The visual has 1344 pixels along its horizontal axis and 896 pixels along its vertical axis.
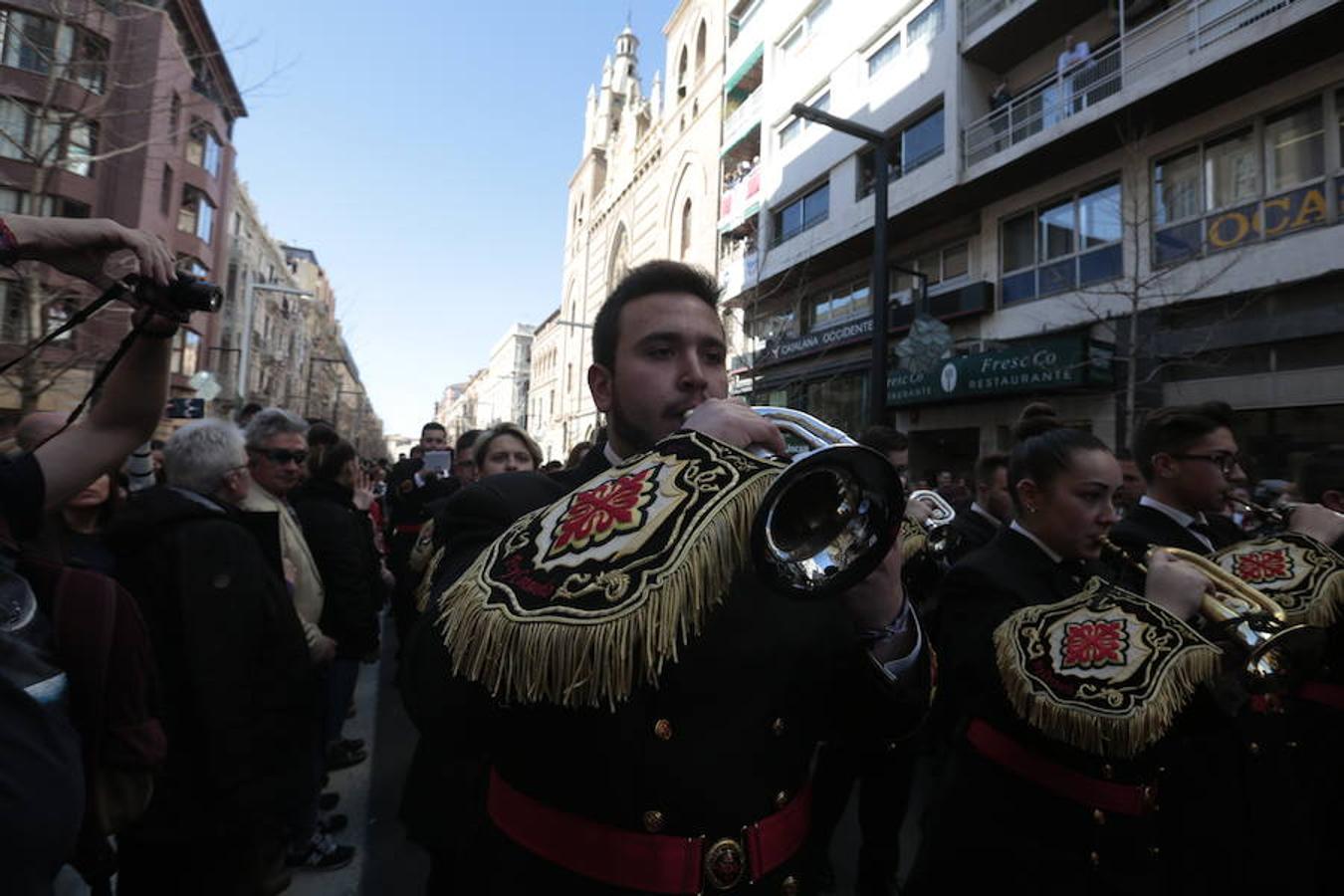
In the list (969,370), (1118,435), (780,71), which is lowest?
(1118,435)

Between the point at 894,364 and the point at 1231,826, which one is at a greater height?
the point at 894,364

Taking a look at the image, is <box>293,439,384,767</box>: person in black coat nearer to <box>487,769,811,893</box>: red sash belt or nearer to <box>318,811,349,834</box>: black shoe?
<box>318,811,349,834</box>: black shoe

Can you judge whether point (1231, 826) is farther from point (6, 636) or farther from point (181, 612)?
point (181, 612)

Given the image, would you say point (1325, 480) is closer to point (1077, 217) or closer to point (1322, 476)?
point (1322, 476)

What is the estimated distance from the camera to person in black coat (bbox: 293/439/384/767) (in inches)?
153

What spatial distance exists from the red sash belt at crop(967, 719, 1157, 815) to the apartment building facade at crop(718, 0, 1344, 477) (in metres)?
11.7

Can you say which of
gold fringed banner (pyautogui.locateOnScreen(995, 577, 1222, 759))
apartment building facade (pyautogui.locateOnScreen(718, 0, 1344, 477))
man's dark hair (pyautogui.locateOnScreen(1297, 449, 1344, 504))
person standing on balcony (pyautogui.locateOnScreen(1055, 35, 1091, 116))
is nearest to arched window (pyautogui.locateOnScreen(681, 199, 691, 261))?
apartment building facade (pyautogui.locateOnScreen(718, 0, 1344, 477))

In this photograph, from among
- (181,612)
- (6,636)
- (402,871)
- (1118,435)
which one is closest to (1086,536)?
(6,636)

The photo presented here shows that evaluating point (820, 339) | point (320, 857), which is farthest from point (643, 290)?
point (820, 339)

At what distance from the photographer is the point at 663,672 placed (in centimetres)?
133

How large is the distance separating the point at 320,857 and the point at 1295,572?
473cm

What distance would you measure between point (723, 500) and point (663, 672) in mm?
487

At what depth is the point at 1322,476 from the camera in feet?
13.5

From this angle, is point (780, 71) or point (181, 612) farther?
point (780, 71)
